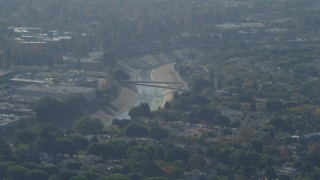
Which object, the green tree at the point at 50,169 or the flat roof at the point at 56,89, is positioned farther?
the flat roof at the point at 56,89

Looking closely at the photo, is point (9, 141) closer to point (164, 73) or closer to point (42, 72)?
Answer: point (42, 72)

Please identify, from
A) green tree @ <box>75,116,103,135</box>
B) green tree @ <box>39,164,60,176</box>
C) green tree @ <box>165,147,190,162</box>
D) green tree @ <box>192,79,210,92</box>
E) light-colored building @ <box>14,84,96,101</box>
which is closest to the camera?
green tree @ <box>39,164,60,176</box>

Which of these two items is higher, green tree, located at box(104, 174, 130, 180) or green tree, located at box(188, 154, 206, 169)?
green tree, located at box(188, 154, 206, 169)

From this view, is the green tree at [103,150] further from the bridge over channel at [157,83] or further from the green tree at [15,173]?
the bridge over channel at [157,83]

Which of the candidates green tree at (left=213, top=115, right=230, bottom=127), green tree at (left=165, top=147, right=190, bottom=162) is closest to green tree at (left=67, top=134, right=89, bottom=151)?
green tree at (left=165, top=147, right=190, bottom=162)

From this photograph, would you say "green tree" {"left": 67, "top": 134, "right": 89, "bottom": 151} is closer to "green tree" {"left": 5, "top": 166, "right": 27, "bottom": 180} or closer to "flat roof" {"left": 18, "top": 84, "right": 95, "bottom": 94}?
"green tree" {"left": 5, "top": 166, "right": 27, "bottom": 180}

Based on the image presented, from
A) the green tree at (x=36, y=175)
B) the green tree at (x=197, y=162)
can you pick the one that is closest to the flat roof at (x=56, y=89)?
the green tree at (x=197, y=162)

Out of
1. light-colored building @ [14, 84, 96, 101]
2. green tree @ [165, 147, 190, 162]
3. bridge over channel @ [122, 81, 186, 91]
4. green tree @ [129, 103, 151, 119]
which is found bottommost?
green tree @ [165, 147, 190, 162]

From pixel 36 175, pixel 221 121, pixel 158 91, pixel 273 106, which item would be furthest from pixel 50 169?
pixel 158 91

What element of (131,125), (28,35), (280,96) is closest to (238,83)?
(280,96)
